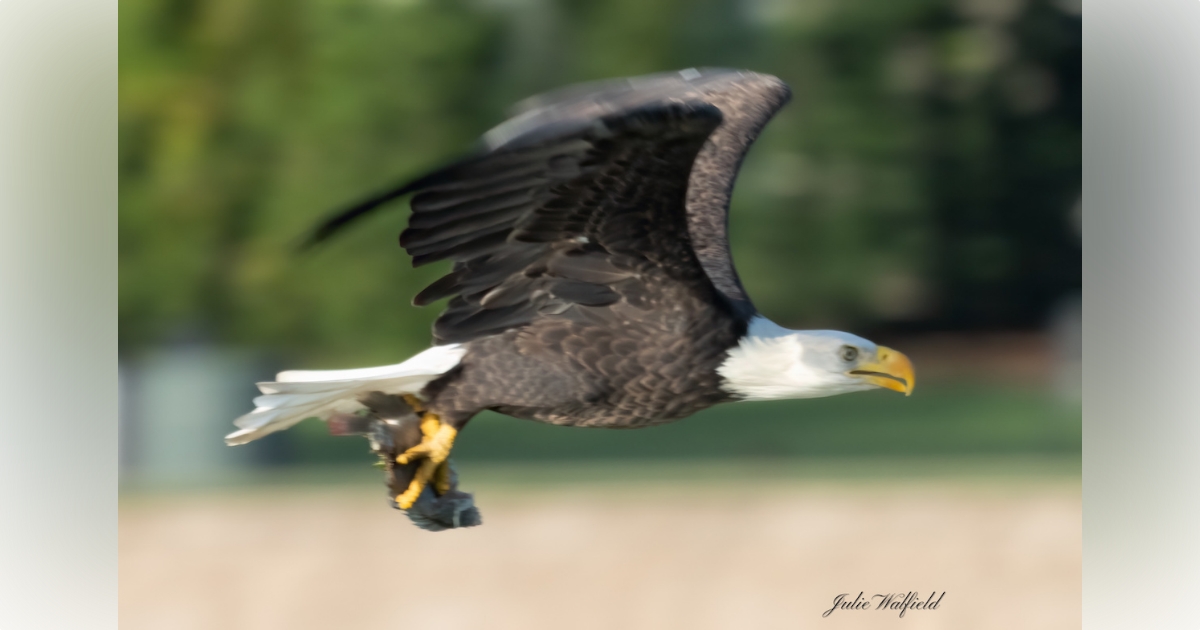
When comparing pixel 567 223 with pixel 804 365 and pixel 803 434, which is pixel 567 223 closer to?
pixel 804 365

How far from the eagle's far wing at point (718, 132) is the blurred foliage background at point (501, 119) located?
3663 mm

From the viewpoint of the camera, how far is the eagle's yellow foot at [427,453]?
3.15 metres

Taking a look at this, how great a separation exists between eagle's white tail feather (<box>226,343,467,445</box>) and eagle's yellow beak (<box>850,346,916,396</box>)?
41.2 inches

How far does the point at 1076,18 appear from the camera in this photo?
9.29 m

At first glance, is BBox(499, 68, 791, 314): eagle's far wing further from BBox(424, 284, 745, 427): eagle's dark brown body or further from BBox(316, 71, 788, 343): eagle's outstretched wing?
BBox(424, 284, 745, 427): eagle's dark brown body

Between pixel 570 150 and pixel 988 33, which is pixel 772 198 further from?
pixel 570 150

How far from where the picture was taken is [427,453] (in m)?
3.16

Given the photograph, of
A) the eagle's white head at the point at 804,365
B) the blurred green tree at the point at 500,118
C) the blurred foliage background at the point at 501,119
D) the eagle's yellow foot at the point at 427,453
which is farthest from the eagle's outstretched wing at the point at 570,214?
the blurred green tree at the point at 500,118

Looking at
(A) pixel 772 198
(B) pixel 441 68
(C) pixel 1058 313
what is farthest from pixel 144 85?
(C) pixel 1058 313

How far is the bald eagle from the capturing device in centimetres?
291

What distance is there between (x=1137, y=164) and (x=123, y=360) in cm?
627

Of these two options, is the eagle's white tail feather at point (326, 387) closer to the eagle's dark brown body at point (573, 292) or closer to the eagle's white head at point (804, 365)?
the eagle's dark brown body at point (573, 292)

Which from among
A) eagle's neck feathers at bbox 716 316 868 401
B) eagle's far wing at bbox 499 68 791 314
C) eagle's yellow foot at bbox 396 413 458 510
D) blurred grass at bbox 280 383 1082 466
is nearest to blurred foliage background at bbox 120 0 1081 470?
blurred grass at bbox 280 383 1082 466

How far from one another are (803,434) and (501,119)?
16.6ft
